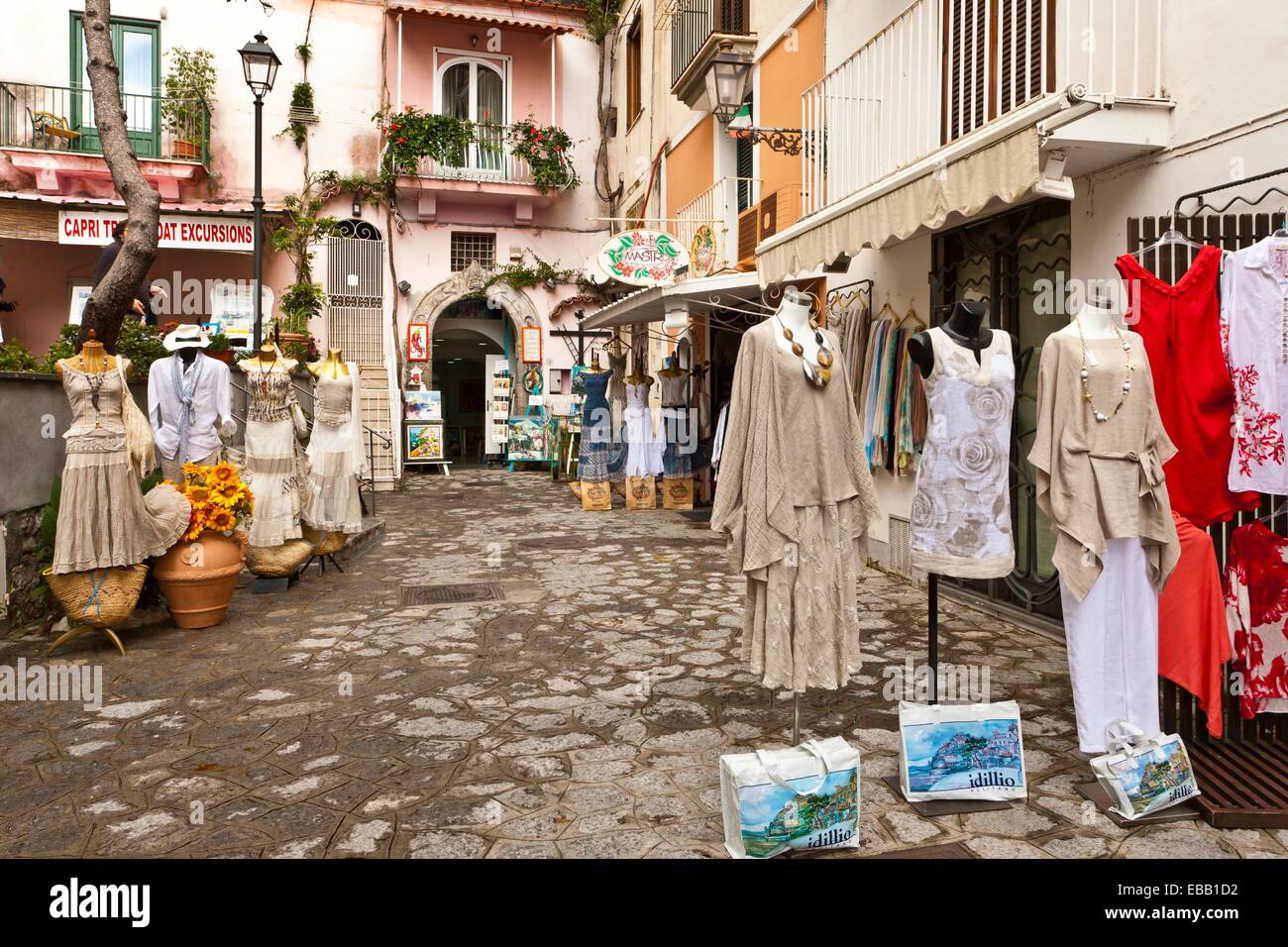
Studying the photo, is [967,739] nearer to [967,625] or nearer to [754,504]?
[754,504]

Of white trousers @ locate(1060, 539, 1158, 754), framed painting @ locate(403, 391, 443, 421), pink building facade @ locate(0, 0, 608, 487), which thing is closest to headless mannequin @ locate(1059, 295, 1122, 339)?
white trousers @ locate(1060, 539, 1158, 754)

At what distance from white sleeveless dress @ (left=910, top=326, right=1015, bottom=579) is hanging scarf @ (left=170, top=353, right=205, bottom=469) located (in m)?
5.57

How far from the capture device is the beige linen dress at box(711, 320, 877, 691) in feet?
11.0

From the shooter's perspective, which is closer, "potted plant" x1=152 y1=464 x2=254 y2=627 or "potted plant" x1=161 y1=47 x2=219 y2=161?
"potted plant" x1=152 y1=464 x2=254 y2=627

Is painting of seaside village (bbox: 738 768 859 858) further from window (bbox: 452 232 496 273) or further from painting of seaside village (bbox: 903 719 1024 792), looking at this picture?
window (bbox: 452 232 496 273)

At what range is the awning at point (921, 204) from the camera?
430 cm

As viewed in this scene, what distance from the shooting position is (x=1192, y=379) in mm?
3613

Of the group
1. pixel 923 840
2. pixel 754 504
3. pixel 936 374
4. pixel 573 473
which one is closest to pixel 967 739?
pixel 923 840

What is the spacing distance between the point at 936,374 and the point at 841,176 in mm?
4779

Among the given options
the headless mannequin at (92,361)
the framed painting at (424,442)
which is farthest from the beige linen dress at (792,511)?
the framed painting at (424,442)

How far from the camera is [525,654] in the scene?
17.5 ft

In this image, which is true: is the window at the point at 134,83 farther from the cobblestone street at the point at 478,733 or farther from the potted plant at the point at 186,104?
the cobblestone street at the point at 478,733

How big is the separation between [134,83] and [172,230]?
3820mm
